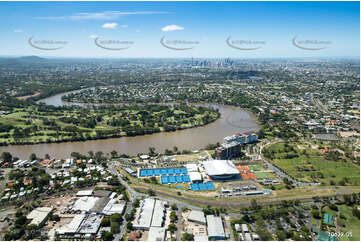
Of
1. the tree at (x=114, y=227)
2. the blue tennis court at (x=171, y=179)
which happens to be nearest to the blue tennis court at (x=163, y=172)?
the blue tennis court at (x=171, y=179)

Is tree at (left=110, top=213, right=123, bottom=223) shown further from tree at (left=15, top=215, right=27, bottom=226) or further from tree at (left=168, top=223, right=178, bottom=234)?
tree at (left=15, top=215, right=27, bottom=226)

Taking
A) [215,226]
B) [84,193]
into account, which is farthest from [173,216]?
[84,193]

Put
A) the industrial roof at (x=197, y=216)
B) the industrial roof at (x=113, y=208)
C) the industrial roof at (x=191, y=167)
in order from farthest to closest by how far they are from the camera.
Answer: the industrial roof at (x=191, y=167) → the industrial roof at (x=113, y=208) → the industrial roof at (x=197, y=216)

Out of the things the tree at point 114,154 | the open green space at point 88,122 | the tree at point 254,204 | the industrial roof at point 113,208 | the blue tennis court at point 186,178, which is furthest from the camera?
the open green space at point 88,122

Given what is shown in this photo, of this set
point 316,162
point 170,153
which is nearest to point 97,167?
point 170,153

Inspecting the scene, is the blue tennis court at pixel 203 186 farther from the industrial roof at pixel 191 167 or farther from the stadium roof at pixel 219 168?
the industrial roof at pixel 191 167

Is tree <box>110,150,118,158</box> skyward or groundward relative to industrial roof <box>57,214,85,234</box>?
skyward

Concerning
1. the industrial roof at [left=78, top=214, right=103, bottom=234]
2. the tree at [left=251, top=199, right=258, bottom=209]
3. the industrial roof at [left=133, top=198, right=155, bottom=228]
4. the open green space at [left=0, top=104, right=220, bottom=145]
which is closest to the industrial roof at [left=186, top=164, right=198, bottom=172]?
the industrial roof at [left=133, top=198, right=155, bottom=228]
